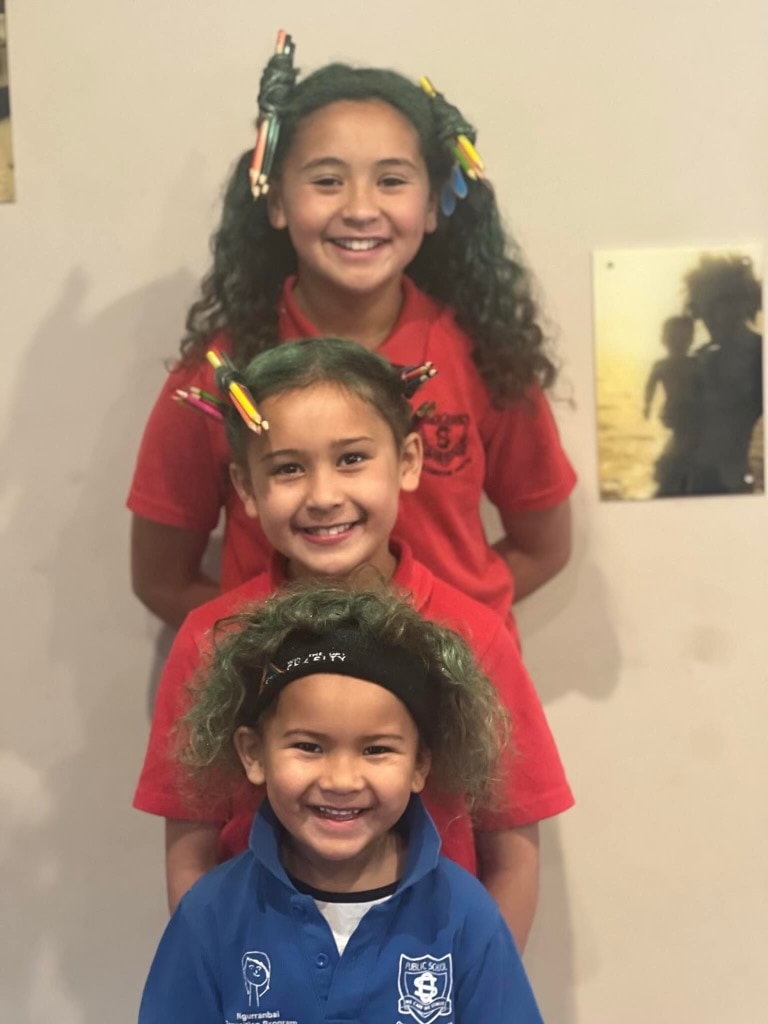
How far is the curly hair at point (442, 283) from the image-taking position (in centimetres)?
127

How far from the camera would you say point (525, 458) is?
1.33 metres

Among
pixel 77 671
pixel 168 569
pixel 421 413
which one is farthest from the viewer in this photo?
pixel 77 671

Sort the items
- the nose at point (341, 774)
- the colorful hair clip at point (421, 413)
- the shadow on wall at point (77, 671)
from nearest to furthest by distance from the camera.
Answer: the nose at point (341, 774), the colorful hair clip at point (421, 413), the shadow on wall at point (77, 671)

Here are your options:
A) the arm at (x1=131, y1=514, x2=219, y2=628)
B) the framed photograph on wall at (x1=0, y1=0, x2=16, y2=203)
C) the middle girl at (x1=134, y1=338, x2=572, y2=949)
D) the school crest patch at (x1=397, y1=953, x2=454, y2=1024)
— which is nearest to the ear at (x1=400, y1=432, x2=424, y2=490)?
the middle girl at (x1=134, y1=338, x2=572, y2=949)

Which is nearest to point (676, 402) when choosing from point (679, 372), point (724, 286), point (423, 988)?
point (679, 372)

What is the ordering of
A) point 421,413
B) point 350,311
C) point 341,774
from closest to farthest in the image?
point 341,774
point 421,413
point 350,311

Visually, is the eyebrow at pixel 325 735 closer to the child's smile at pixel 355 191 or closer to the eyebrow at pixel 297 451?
the eyebrow at pixel 297 451

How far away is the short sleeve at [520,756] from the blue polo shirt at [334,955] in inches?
5.4

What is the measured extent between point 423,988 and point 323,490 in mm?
459

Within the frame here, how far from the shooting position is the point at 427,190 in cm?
121

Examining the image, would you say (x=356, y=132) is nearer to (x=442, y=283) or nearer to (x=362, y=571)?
(x=442, y=283)

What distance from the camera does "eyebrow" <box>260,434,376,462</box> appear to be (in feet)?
3.44

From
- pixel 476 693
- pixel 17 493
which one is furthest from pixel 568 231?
pixel 17 493

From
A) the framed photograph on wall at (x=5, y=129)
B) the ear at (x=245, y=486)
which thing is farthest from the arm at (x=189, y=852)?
the framed photograph on wall at (x=5, y=129)
